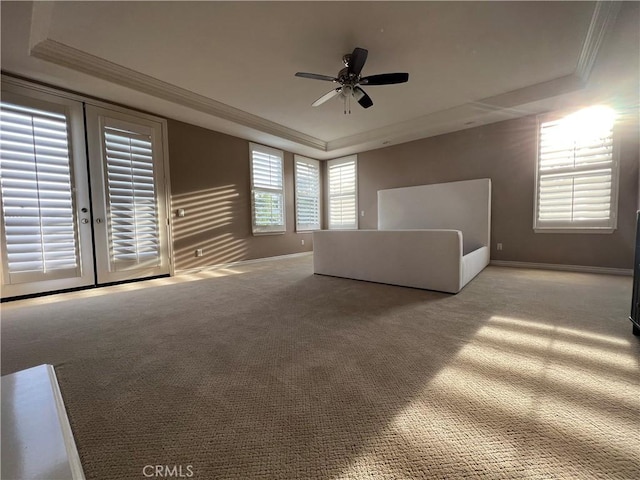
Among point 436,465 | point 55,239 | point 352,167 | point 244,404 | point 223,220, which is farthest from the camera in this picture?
point 352,167

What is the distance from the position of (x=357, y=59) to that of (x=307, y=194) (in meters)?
4.04

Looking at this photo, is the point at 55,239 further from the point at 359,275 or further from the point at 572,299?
the point at 572,299

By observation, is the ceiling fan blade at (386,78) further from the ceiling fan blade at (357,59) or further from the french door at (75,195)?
the french door at (75,195)

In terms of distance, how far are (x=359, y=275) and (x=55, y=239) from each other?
3.72 meters

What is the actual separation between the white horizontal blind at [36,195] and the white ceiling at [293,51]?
1.72 feet

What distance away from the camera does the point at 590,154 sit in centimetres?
373

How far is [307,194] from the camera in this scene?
647 cm

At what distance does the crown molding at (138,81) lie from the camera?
8.39 ft

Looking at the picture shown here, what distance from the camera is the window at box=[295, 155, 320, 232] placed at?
625 centimetres

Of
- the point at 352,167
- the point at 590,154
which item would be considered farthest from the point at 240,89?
the point at 590,154

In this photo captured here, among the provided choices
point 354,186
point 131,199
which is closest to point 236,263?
point 131,199

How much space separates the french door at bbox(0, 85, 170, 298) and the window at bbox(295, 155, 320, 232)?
2973 millimetres

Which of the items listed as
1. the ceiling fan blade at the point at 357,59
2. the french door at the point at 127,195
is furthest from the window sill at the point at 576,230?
the french door at the point at 127,195

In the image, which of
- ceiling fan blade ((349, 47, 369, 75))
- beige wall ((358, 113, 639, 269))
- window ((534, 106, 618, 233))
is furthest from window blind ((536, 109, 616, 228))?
ceiling fan blade ((349, 47, 369, 75))
